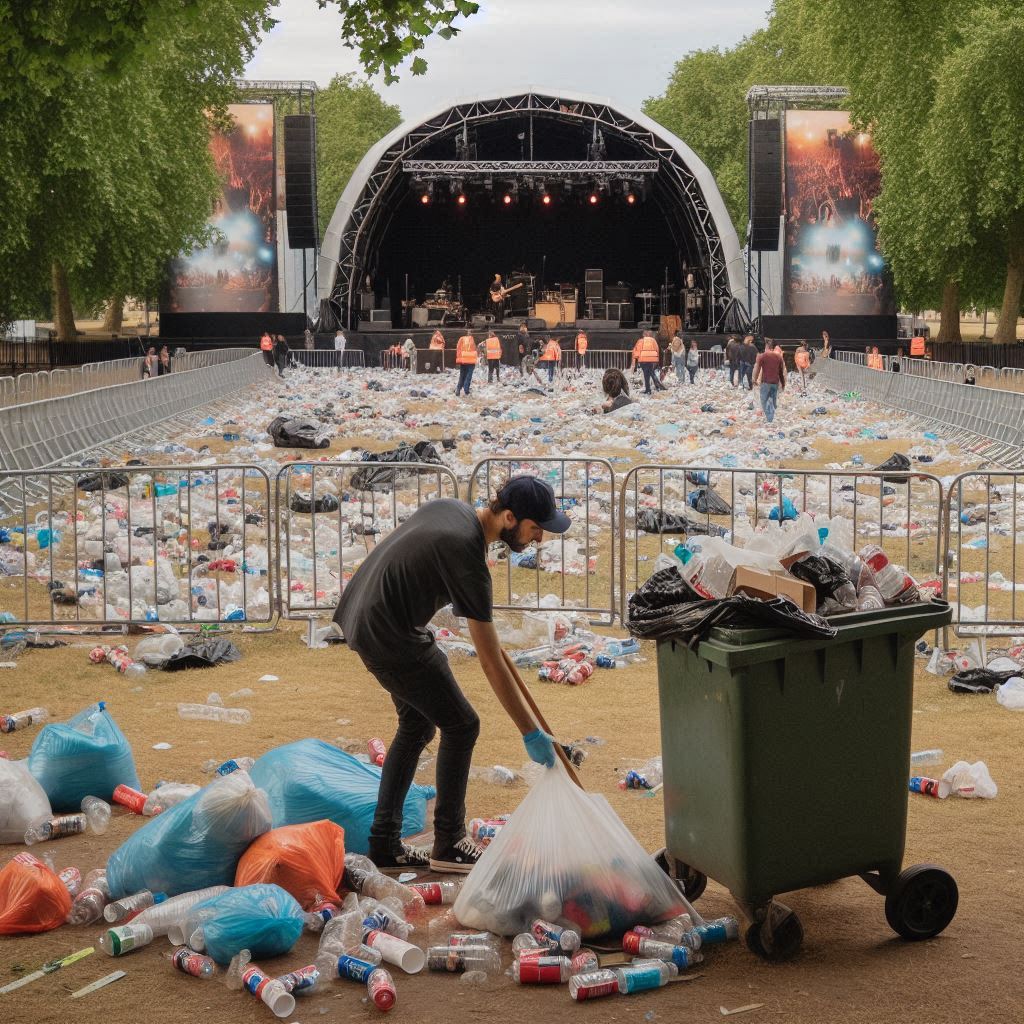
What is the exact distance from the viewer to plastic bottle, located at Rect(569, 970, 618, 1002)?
4125mm

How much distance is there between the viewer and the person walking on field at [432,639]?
4539mm

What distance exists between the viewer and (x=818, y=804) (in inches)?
171

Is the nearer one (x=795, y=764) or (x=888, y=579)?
(x=795, y=764)

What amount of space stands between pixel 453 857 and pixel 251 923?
37.7 inches

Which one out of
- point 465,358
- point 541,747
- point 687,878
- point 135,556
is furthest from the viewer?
point 465,358

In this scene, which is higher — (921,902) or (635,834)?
(921,902)

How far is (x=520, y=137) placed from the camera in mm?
46562

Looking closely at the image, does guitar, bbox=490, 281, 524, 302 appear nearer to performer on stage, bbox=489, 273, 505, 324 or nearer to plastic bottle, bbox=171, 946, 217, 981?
performer on stage, bbox=489, 273, 505, 324

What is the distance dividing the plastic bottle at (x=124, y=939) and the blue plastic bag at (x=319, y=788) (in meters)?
0.72

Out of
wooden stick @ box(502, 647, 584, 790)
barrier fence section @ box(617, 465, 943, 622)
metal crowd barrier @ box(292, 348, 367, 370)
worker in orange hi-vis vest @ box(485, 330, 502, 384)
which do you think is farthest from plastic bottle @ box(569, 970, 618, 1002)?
metal crowd barrier @ box(292, 348, 367, 370)

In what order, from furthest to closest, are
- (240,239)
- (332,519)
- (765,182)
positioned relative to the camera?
(240,239) < (765,182) < (332,519)

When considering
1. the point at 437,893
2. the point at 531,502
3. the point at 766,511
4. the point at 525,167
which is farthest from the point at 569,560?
the point at 525,167

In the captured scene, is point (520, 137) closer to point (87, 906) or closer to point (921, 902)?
point (87, 906)

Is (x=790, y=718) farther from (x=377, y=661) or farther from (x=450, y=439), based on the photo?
(x=450, y=439)
